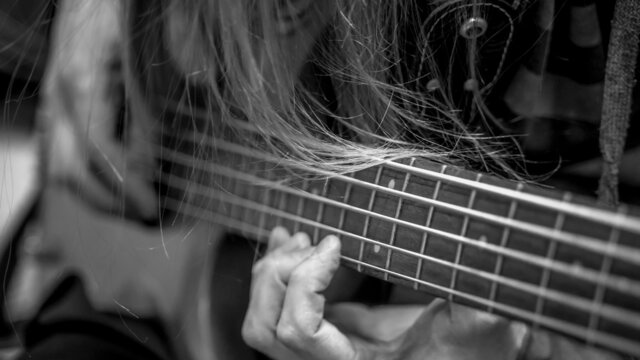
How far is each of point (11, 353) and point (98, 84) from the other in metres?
0.39

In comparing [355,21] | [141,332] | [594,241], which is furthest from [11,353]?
[594,241]

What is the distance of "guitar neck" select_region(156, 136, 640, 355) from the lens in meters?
0.39

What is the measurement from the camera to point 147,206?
28.1 inches

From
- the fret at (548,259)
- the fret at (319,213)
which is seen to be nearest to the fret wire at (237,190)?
the fret at (319,213)

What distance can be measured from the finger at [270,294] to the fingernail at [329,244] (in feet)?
0.05

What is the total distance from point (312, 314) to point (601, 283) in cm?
24

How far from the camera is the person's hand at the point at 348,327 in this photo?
48 cm

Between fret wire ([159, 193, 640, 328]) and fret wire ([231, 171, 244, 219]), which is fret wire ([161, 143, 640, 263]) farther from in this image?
fret wire ([231, 171, 244, 219])

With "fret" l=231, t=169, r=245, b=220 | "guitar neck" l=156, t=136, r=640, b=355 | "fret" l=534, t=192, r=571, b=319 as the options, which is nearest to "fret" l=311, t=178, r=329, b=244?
"guitar neck" l=156, t=136, r=640, b=355

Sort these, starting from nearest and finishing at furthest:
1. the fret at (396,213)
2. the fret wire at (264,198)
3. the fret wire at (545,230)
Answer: the fret wire at (545,230) → the fret at (396,213) → the fret wire at (264,198)

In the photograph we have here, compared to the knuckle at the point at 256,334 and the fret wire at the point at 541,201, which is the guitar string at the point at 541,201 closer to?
the fret wire at the point at 541,201

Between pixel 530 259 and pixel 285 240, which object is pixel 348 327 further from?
pixel 530 259

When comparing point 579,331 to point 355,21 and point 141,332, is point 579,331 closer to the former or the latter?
point 355,21

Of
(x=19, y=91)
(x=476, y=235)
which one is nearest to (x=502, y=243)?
(x=476, y=235)
